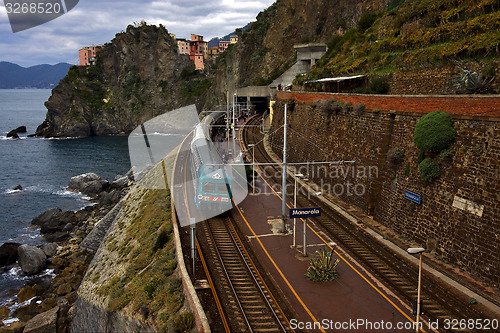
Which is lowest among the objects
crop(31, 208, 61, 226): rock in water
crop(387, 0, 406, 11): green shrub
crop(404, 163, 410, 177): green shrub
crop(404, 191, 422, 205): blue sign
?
crop(31, 208, 61, 226): rock in water

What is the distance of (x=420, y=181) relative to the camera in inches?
760

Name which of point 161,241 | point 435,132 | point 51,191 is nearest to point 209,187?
point 161,241

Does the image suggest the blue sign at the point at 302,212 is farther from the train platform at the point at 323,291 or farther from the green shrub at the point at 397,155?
the green shrub at the point at 397,155

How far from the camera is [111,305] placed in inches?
Answer: 725

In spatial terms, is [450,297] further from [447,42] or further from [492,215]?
[447,42]

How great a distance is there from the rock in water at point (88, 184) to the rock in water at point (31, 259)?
22046mm

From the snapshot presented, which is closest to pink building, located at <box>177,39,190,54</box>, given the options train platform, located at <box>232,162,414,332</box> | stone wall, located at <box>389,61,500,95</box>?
stone wall, located at <box>389,61,500,95</box>

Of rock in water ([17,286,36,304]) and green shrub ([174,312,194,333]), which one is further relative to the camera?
rock in water ([17,286,36,304])

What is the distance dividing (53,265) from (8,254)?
17.6ft

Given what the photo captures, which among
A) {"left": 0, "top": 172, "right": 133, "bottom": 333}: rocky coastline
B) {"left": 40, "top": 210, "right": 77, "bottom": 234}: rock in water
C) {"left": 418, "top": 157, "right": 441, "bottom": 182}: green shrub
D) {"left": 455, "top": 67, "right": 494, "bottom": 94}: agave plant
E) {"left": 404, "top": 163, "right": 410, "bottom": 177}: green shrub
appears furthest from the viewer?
{"left": 40, "top": 210, "right": 77, "bottom": 234}: rock in water

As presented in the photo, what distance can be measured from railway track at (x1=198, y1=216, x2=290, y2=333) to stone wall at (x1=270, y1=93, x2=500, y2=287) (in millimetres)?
8724

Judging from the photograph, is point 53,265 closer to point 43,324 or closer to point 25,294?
point 25,294

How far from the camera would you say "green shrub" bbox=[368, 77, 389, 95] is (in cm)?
2850

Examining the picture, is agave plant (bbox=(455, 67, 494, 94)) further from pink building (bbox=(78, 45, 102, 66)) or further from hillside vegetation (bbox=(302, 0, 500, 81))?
pink building (bbox=(78, 45, 102, 66))
